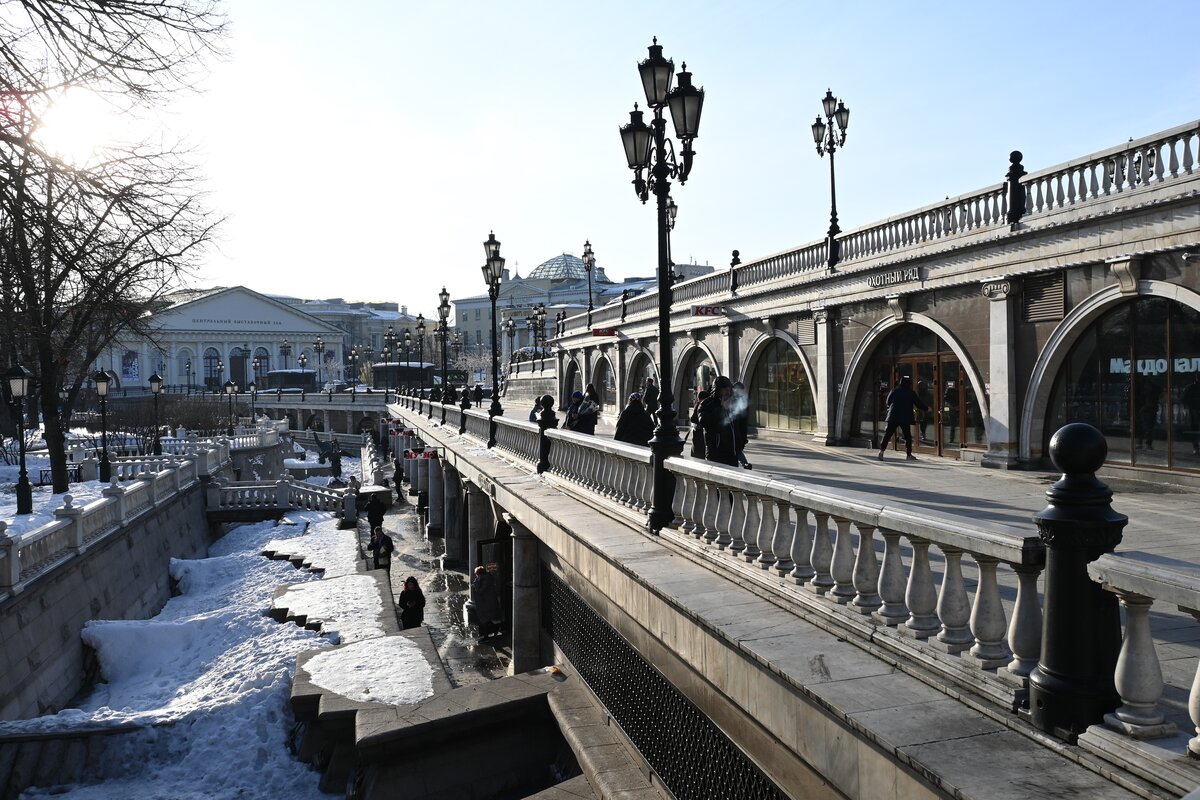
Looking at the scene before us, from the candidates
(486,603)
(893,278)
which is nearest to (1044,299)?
(893,278)

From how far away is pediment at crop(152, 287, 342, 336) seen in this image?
125062 millimetres

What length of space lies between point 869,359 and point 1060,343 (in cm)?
551

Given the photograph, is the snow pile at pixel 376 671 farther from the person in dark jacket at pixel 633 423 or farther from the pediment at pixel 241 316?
the pediment at pixel 241 316

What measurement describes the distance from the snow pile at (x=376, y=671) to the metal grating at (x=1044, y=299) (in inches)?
445

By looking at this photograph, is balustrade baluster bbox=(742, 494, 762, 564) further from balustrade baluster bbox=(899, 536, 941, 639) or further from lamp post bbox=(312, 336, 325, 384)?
lamp post bbox=(312, 336, 325, 384)

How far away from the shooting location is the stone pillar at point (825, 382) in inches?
809

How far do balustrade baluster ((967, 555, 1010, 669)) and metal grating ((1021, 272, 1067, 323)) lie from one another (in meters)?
11.4

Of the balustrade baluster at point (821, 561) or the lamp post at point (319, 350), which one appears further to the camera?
the lamp post at point (319, 350)

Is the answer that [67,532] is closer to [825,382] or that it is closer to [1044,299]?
[825,382]

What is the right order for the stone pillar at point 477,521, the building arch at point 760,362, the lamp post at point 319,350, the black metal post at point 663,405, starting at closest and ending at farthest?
the black metal post at point 663,405, the stone pillar at point 477,521, the building arch at point 760,362, the lamp post at point 319,350

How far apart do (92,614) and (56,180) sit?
37.9ft

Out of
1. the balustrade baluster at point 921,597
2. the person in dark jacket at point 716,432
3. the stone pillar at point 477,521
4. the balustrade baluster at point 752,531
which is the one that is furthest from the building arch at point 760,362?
the balustrade baluster at point 921,597

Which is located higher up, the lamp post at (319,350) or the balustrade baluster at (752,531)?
the lamp post at (319,350)

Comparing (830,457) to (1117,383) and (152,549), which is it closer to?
(1117,383)
